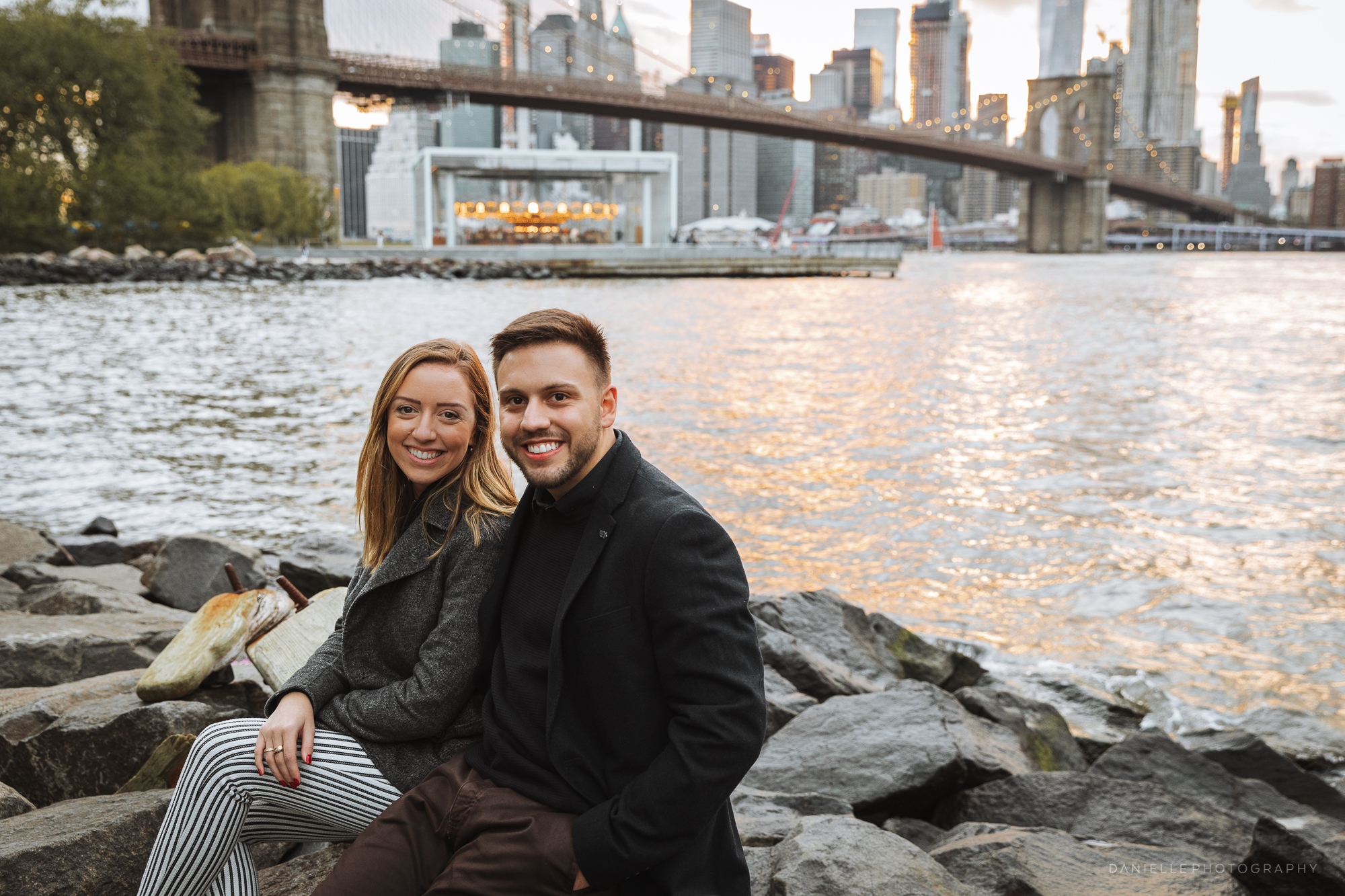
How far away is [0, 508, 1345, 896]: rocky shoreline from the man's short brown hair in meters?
1.05

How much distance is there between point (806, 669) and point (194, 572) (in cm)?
272

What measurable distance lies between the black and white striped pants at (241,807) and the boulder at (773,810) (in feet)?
3.10

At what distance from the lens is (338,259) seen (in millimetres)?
38000

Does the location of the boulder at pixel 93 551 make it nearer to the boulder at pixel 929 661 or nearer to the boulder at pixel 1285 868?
the boulder at pixel 929 661

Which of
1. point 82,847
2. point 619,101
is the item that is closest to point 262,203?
point 619,101

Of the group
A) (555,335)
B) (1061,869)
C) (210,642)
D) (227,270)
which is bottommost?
(1061,869)

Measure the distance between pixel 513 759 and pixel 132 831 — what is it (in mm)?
849

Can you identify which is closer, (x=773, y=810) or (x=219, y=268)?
(x=773, y=810)

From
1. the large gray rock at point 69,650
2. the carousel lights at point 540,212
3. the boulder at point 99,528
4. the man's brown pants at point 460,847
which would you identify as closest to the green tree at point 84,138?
the carousel lights at point 540,212

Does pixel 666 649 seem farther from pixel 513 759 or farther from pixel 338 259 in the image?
pixel 338 259

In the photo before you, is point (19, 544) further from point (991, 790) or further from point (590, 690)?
point (590, 690)

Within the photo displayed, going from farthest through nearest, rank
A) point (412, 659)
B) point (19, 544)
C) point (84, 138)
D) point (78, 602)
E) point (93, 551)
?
point (84, 138) → point (93, 551) → point (19, 544) → point (78, 602) → point (412, 659)

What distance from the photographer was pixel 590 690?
1582mm

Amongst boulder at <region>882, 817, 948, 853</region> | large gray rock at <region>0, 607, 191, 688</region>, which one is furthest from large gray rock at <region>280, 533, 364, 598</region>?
boulder at <region>882, 817, 948, 853</region>
